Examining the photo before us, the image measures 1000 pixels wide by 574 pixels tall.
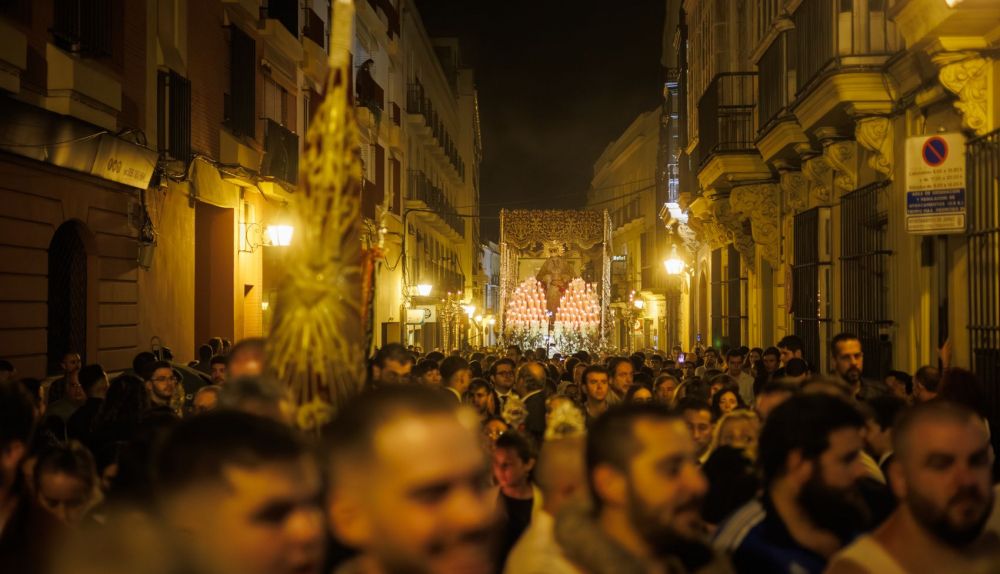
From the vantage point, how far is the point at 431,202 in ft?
142

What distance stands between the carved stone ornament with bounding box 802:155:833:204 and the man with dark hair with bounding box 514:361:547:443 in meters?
6.58

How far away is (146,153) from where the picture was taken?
48.6ft

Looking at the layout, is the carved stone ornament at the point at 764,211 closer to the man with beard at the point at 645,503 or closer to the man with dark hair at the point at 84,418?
the man with dark hair at the point at 84,418

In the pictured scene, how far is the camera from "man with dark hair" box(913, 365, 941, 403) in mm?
8484

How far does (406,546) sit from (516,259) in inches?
1699

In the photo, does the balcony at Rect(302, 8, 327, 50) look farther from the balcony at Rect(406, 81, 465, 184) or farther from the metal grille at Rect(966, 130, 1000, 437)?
the metal grille at Rect(966, 130, 1000, 437)

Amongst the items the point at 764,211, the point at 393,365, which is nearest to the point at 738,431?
the point at 393,365

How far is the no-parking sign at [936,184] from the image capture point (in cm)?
991

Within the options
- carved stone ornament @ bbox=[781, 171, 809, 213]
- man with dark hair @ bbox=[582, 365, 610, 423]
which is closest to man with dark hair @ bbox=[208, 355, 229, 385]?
man with dark hair @ bbox=[582, 365, 610, 423]

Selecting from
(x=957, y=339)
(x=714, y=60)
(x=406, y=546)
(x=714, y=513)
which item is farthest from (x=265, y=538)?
(x=714, y=60)

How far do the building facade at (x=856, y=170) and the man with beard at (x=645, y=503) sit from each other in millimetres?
7108

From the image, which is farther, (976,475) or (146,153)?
(146,153)

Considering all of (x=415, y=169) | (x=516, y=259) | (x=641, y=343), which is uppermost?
(x=415, y=169)

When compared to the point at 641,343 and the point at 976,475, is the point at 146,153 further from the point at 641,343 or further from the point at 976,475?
the point at 641,343
